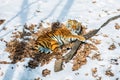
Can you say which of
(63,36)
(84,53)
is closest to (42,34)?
(63,36)

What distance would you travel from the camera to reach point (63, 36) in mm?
6605

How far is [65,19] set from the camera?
757 centimetres

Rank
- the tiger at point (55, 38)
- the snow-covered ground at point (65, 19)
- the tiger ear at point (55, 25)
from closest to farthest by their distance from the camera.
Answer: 1. the snow-covered ground at point (65, 19)
2. the tiger at point (55, 38)
3. the tiger ear at point (55, 25)

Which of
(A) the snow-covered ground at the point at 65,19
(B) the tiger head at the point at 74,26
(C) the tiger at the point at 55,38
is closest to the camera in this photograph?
(A) the snow-covered ground at the point at 65,19

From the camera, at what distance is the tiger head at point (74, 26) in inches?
272

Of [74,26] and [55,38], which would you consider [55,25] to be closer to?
[74,26]

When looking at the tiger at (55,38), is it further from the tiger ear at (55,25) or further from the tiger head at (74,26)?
the tiger ear at (55,25)

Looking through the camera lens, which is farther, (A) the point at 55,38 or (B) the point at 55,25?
(B) the point at 55,25

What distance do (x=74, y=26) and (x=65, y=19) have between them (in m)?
0.63

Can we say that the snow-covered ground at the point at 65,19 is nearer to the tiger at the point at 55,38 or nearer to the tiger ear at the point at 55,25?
the tiger ear at the point at 55,25

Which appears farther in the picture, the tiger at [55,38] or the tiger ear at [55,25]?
the tiger ear at [55,25]

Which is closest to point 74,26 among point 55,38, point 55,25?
point 55,25

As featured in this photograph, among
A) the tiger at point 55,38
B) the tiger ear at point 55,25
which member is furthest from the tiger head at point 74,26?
the tiger ear at point 55,25

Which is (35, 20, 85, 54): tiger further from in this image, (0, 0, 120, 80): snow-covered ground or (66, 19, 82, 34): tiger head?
(0, 0, 120, 80): snow-covered ground
